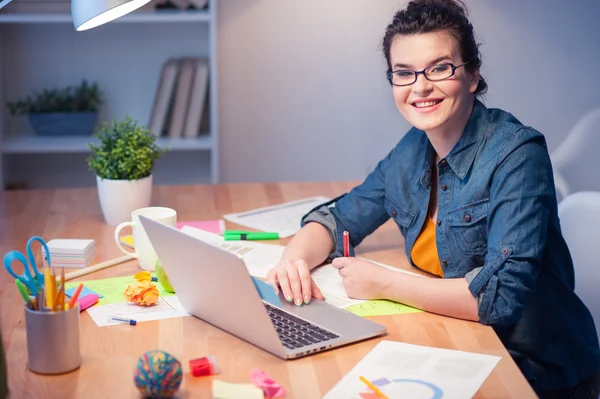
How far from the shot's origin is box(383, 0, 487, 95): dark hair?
1581 mm

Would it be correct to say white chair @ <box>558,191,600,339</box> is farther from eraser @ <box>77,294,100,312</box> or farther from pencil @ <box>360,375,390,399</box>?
eraser @ <box>77,294,100,312</box>

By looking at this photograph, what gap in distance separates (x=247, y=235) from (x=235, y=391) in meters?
0.74

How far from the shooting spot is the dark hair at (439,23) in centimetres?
158

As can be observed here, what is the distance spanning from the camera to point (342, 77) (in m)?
3.35

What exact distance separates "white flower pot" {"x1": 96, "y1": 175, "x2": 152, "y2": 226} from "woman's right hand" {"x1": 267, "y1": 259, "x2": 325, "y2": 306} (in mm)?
514

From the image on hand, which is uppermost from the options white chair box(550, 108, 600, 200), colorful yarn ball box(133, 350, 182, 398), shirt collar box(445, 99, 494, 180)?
shirt collar box(445, 99, 494, 180)

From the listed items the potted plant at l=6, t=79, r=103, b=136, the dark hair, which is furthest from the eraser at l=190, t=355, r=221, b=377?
the potted plant at l=6, t=79, r=103, b=136

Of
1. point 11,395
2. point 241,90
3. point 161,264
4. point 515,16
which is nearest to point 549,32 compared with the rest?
point 515,16

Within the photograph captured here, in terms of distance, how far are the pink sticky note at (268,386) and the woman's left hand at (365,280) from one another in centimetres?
37

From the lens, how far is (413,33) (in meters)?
1.59

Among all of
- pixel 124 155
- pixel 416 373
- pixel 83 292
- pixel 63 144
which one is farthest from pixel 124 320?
pixel 63 144

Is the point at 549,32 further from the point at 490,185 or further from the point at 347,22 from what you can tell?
the point at 490,185

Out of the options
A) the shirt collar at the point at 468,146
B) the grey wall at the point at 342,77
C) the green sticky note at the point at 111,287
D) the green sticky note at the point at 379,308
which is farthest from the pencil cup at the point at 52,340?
the grey wall at the point at 342,77

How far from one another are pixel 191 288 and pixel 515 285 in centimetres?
55
